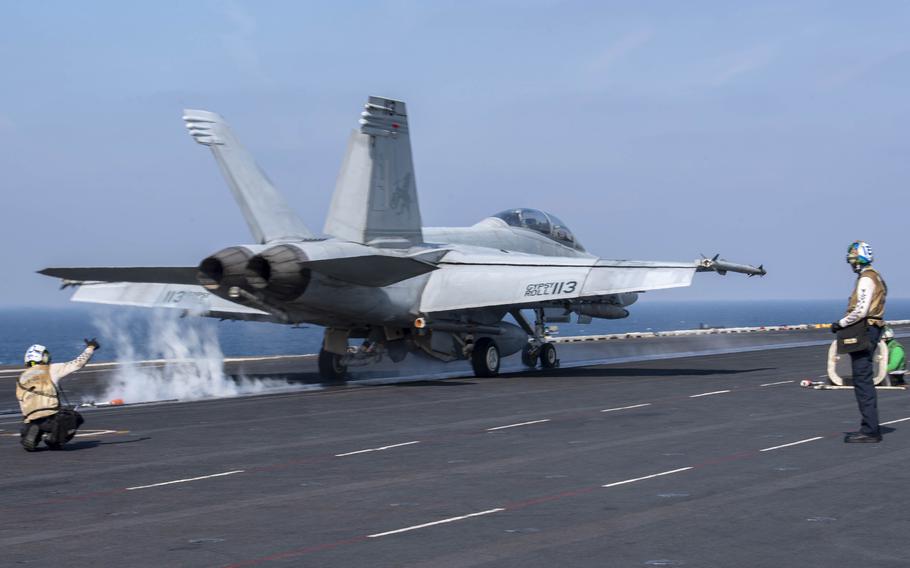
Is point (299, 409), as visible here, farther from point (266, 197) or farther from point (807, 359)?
point (807, 359)

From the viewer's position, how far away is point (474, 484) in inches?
427

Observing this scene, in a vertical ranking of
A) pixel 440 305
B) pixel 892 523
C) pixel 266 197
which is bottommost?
pixel 892 523

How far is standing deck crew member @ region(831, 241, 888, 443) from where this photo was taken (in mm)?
12977

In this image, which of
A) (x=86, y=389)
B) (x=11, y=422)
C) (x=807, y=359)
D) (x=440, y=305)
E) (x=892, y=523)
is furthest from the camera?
(x=807, y=359)

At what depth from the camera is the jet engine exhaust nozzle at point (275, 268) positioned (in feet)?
72.6

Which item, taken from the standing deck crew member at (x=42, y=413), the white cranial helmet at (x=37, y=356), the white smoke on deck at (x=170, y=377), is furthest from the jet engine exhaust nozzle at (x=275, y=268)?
the standing deck crew member at (x=42, y=413)

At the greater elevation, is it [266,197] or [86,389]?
[266,197]

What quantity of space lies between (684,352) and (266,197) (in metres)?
21.9

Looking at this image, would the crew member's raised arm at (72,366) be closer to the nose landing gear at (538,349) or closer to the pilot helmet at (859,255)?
the pilot helmet at (859,255)

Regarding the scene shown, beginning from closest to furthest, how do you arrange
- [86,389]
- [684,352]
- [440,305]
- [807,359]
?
[440,305] → [86,389] → [807,359] → [684,352]

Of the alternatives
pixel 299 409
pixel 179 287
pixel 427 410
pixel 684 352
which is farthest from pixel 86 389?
pixel 684 352

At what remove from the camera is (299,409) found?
20.2m

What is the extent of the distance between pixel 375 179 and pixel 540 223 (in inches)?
330

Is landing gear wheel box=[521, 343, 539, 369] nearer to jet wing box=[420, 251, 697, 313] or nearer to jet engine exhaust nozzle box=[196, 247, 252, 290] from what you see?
jet wing box=[420, 251, 697, 313]
